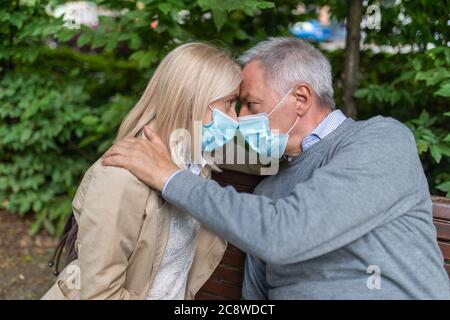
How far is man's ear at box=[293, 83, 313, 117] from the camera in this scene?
7.26 feet

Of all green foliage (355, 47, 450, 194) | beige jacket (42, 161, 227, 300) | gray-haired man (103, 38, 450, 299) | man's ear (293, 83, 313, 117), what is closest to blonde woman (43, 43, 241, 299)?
beige jacket (42, 161, 227, 300)

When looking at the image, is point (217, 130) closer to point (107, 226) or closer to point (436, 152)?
point (107, 226)

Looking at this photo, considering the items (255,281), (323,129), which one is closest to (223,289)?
(255,281)

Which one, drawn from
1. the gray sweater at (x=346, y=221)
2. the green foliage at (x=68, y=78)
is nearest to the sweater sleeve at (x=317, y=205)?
the gray sweater at (x=346, y=221)

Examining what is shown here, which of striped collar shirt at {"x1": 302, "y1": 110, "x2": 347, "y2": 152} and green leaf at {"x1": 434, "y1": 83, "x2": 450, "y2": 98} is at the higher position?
green leaf at {"x1": 434, "y1": 83, "x2": 450, "y2": 98}

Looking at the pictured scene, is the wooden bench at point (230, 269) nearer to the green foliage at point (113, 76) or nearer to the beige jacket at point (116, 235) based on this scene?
the beige jacket at point (116, 235)

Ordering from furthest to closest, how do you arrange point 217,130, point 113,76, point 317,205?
1. point 113,76
2. point 217,130
3. point 317,205

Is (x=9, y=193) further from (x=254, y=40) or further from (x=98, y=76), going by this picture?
(x=254, y=40)

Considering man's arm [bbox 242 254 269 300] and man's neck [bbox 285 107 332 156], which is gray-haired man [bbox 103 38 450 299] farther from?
man's arm [bbox 242 254 269 300]

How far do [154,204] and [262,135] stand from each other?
59 cm

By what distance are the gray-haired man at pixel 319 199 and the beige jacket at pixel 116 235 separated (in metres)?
0.09

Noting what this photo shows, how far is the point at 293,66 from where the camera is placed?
7.29 ft

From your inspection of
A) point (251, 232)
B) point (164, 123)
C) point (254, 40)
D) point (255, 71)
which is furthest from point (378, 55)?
point (251, 232)
